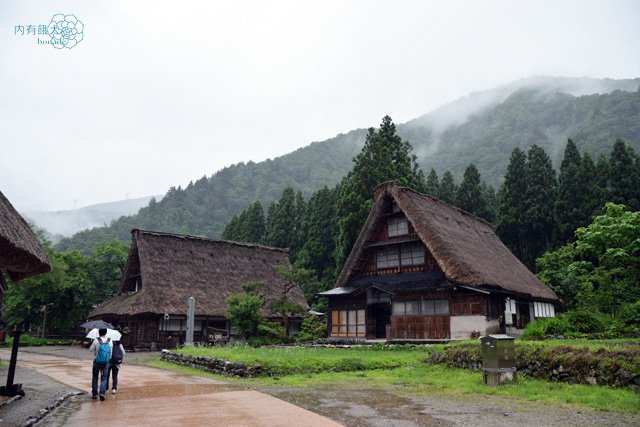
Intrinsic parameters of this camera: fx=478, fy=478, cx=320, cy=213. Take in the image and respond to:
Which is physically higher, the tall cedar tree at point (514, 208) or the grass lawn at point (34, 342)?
the tall cedar tree at point (514, 208)

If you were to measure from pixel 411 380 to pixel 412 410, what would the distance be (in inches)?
155

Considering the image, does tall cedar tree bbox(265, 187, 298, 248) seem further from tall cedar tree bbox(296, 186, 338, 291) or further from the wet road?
the wet road

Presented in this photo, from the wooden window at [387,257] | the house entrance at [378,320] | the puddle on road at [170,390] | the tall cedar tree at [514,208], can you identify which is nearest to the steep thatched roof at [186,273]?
the house entrance at [378,320]

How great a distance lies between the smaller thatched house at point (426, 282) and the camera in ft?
69.7

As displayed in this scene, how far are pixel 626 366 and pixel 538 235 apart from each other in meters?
32.4

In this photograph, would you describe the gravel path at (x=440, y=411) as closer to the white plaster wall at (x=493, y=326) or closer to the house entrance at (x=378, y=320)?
the white plaster wall at (x=493, y=326)

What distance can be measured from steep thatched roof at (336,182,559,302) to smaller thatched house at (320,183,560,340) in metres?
0.05

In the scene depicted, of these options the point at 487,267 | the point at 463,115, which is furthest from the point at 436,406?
the point at 463,115

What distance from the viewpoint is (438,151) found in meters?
102

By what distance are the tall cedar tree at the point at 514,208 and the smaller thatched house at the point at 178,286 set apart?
17802 mm

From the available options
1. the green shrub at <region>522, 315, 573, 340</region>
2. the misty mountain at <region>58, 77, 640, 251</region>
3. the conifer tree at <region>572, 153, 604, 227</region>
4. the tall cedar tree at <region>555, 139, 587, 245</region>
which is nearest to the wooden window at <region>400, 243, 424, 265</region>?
the green shrub at <region>522, 315, 573, 340</region>

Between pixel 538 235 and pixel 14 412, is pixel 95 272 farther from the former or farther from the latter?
pixel 538 235

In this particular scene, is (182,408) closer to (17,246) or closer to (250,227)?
(17,246)

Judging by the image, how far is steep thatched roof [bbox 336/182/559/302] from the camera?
21.2 meters
